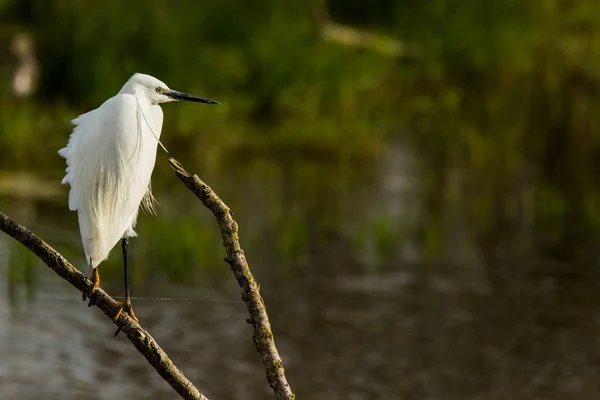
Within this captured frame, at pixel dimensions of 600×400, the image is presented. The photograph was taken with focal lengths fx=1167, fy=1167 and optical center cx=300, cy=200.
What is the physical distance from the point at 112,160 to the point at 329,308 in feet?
25.5

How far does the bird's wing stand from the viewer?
3307mm

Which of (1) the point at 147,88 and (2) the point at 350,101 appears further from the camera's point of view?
(2) the point at 350,101

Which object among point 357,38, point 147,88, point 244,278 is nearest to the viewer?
point 244,278

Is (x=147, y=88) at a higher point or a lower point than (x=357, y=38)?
lower

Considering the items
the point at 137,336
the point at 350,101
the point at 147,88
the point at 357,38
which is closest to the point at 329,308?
the point at 147,88

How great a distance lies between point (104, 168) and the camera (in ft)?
10.9

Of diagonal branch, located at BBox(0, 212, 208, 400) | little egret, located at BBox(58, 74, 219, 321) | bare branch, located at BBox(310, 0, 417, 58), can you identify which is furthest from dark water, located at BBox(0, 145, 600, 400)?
bare branch, located at BBox(310, 0, 417, 58)

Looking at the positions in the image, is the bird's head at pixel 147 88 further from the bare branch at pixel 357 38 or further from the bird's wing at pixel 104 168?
the bare branch at pixel 357 38

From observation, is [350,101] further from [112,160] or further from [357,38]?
[112,160]

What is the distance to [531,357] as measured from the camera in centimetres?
985

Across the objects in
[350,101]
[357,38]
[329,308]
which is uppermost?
[357,38]

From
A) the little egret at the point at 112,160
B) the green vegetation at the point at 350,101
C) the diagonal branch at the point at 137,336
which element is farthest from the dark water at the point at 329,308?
the diagonal branch at the point at 137,336

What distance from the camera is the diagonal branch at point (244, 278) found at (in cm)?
279

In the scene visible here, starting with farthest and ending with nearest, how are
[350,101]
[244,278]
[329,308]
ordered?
[350,101]
[329,308]
[244,278]
